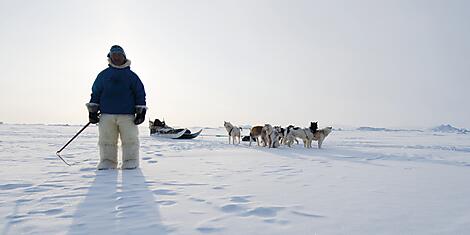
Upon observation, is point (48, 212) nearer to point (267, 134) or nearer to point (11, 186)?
point (11, 186)

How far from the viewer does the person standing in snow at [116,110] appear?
534cm

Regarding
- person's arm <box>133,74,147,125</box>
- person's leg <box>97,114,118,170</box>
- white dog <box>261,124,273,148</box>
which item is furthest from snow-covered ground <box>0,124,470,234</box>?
white dog <box>261,124,273,148</box>

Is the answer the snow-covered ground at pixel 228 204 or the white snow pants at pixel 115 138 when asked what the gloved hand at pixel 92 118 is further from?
the snow-covered ground at pixel 228 204

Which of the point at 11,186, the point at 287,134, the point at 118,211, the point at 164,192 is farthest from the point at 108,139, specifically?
the point at 287,134

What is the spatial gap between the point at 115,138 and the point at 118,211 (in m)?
3.11

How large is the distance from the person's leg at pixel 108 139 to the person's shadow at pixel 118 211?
1.47 meters

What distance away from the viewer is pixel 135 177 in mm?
4336

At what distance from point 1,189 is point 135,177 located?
4.72ft

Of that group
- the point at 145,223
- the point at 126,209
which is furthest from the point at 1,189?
the point at 145,223

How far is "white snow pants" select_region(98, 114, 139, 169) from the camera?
530 cm

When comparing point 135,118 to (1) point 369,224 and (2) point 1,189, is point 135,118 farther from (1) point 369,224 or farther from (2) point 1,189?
(1) point 369,224

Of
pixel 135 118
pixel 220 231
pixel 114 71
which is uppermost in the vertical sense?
pixel 114 71

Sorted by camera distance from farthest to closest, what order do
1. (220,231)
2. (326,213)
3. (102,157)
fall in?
(102,157) → (326,213) → (220,231)

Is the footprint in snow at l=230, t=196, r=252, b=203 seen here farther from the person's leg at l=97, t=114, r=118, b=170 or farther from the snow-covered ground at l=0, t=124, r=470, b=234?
the person's leg at l=97, t=114, r=118, b=170
